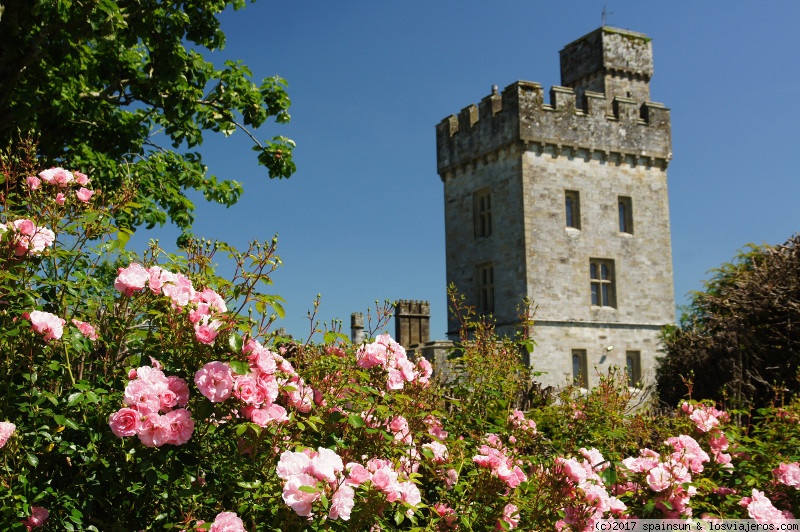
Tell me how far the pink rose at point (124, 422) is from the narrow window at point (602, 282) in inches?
1014

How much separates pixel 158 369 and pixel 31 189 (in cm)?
181

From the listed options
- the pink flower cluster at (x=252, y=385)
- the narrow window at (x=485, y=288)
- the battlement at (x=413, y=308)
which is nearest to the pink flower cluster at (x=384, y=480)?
the pink flower cluster at (x=252, y=385)

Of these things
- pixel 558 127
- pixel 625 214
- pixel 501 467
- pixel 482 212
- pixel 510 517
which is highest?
pixel 558 127

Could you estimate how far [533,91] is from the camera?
27.3 metres

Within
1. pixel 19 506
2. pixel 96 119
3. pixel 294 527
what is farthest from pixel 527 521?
pixel 96 119

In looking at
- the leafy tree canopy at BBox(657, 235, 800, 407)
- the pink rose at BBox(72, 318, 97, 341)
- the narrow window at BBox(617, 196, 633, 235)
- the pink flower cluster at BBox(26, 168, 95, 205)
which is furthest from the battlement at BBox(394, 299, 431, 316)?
the pink rose at BBox(72, 318, 97, 341)

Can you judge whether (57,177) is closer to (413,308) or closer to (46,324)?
(46,324)

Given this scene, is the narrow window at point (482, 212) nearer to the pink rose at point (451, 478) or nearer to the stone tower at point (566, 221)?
the stone tower at point (566, 221)

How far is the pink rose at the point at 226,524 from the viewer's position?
2939 millimetres

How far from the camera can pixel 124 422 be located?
118 inches

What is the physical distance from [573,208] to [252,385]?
2588 cm

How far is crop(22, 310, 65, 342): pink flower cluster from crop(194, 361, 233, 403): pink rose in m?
0.82

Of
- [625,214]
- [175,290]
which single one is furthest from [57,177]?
[625,214]

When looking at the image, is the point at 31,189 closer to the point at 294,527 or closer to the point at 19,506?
the point at 19,506
